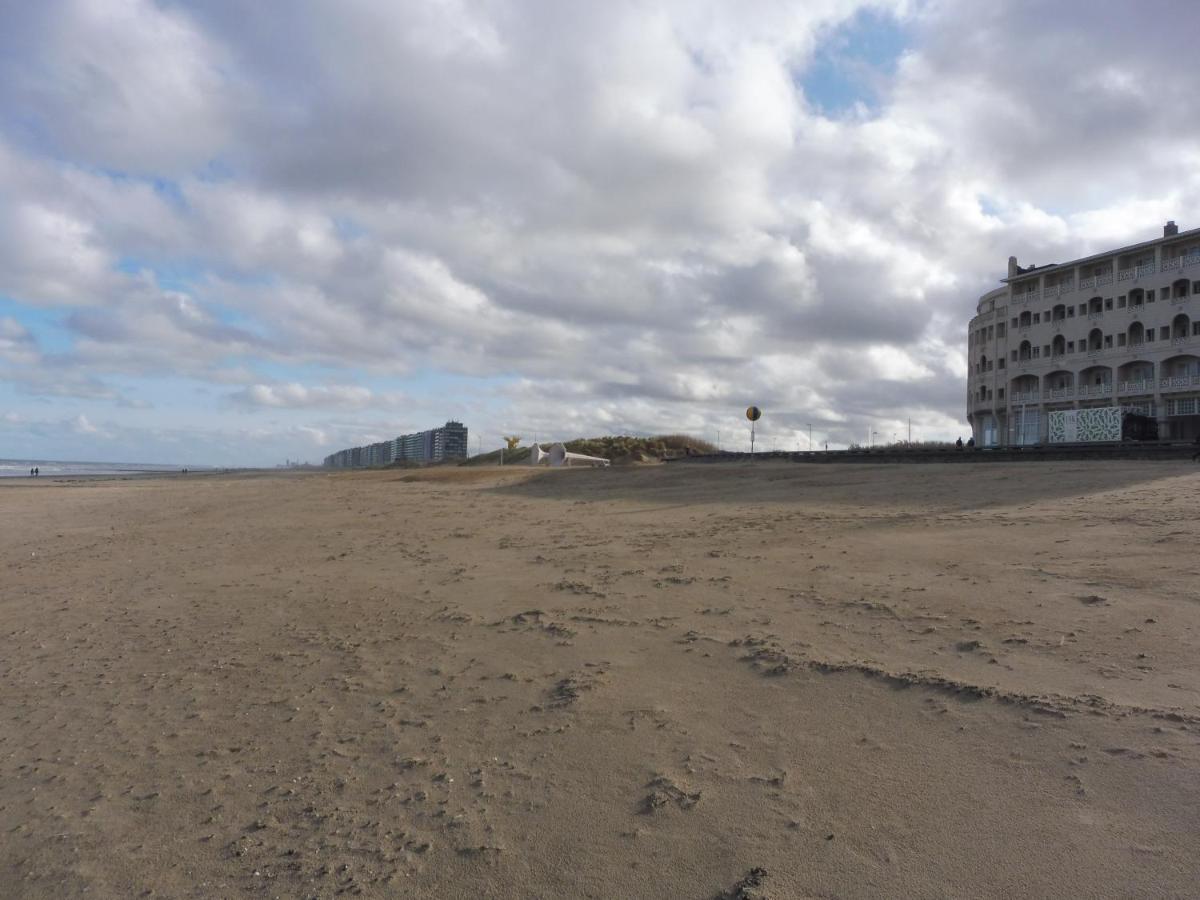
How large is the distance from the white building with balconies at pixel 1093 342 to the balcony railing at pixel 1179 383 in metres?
0.06

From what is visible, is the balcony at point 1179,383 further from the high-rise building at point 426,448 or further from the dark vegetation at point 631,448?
the high-rise building at point 426,448

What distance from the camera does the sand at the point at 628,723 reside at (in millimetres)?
3307

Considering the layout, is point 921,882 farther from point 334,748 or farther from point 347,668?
point 347,668

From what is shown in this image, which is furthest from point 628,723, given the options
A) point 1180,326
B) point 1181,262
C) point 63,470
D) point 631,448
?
point 63,470

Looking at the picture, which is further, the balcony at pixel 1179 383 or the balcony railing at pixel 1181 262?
the balcony railing at pixel 1181 262

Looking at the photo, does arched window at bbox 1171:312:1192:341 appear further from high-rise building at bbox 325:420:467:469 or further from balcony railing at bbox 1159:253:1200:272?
high-rise building at bbox 325:420:467:469

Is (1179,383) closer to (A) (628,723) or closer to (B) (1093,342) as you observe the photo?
(B) (1093,342)

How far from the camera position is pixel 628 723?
15.4 ft

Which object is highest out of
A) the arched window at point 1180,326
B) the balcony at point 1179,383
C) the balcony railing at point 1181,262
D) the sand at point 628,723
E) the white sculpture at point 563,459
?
the balcony railing at point 1181,262

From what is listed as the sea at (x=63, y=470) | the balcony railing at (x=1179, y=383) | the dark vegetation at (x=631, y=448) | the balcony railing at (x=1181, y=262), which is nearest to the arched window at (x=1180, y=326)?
the balcony railing at (x=1179, y=383)

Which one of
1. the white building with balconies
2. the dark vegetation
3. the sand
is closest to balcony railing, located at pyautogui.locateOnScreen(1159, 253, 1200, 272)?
the white building with balconies

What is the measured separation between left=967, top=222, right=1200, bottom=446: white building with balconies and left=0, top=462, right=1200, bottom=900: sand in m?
49.3

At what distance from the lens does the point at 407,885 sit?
3221 mm

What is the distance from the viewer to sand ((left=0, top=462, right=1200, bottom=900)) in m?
3.31
